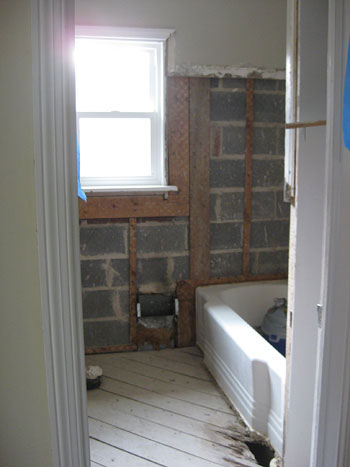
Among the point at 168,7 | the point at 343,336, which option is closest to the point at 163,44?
the point at 168,7

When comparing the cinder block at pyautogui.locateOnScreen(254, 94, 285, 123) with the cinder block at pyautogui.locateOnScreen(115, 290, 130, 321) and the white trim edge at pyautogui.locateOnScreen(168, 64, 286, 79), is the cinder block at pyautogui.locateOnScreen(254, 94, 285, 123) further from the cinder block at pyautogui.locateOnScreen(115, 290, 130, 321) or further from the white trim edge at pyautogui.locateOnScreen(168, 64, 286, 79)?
the cinder block at pyautogui.locateOnScreen(115, 290, 130, 321)

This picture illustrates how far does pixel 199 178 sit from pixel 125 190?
1.75ft

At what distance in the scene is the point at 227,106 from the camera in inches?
125

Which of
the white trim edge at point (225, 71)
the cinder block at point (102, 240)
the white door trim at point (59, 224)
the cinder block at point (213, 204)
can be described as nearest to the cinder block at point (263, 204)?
the cinder block at point (213, 204)

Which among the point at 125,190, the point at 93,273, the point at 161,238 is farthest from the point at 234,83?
the point at 93,273

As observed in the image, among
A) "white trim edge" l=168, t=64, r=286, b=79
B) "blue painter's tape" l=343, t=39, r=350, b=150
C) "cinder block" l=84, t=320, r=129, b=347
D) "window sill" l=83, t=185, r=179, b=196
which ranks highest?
"white trim edge" l=168, t=64, r=286, b=79

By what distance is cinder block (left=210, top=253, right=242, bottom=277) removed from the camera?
333 cm

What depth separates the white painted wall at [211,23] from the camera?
9.41 ft

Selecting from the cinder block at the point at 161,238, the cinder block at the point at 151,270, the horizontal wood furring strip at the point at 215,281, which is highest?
the cinder block at the point at 161,238

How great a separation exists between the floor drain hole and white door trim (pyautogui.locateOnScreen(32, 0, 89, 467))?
121 cm

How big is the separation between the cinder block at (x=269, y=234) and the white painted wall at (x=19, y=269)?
95.9 inches

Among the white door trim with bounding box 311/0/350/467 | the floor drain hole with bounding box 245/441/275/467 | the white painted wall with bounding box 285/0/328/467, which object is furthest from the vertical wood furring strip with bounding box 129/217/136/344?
the white door trim with bounding box 311/0/350/467

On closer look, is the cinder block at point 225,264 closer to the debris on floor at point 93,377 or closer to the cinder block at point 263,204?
the cinder block at point 263,204

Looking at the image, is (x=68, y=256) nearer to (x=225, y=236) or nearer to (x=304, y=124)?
(x=304, y=124)
